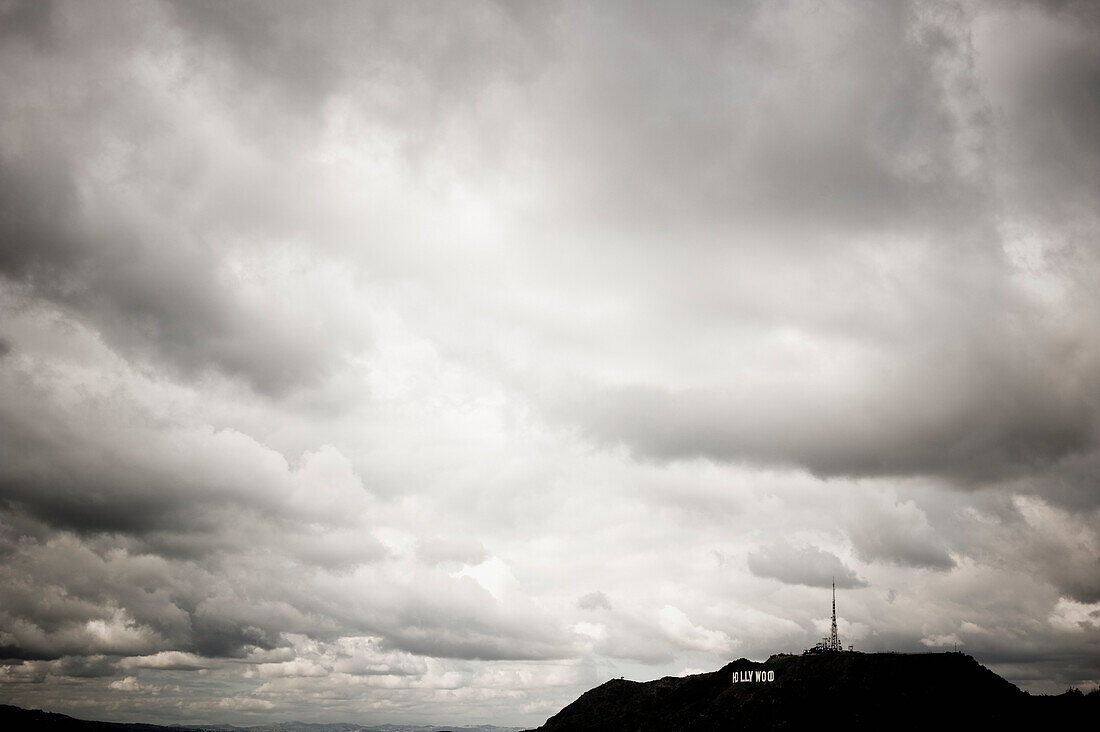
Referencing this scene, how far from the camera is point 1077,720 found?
19400 centimetres

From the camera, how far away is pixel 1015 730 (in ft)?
655

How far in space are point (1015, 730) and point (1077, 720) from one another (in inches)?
650
